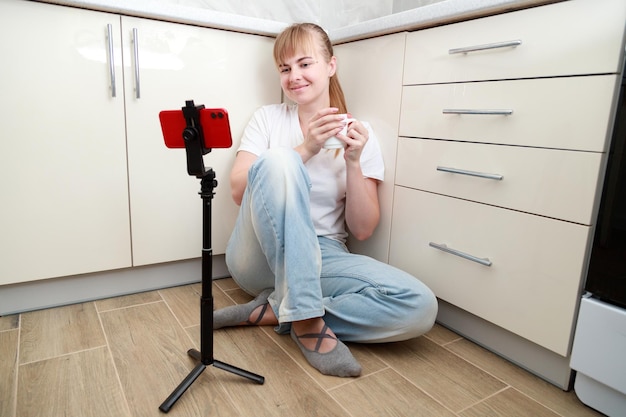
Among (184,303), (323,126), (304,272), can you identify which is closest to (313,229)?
(304,272)

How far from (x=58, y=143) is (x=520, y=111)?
1201 millimetres

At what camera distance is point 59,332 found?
119 cm

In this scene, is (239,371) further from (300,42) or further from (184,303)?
(300,42)

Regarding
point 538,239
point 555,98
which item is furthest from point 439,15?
point 538,239

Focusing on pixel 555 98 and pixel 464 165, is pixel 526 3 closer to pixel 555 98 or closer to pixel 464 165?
pixel 555 98

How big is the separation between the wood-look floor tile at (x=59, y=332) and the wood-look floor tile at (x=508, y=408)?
906 mm

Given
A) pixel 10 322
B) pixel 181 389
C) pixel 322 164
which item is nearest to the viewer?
pixel 181 389

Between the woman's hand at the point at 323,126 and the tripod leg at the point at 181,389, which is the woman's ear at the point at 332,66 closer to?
the woman's hand at the point at 323,126

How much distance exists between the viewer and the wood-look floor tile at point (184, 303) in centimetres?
130

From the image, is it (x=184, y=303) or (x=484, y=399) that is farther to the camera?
(x=184, y=303)

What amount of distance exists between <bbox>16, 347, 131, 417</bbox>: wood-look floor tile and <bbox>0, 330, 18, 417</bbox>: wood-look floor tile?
13mm

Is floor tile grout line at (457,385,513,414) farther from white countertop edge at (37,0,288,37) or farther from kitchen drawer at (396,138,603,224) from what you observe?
white countertop edge at (37,0,288,37)

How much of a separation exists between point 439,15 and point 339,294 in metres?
0.77

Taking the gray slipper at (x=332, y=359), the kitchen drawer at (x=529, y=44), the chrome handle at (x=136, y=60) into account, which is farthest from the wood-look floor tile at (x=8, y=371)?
the kitchen drawer at (x=529, y=44)
